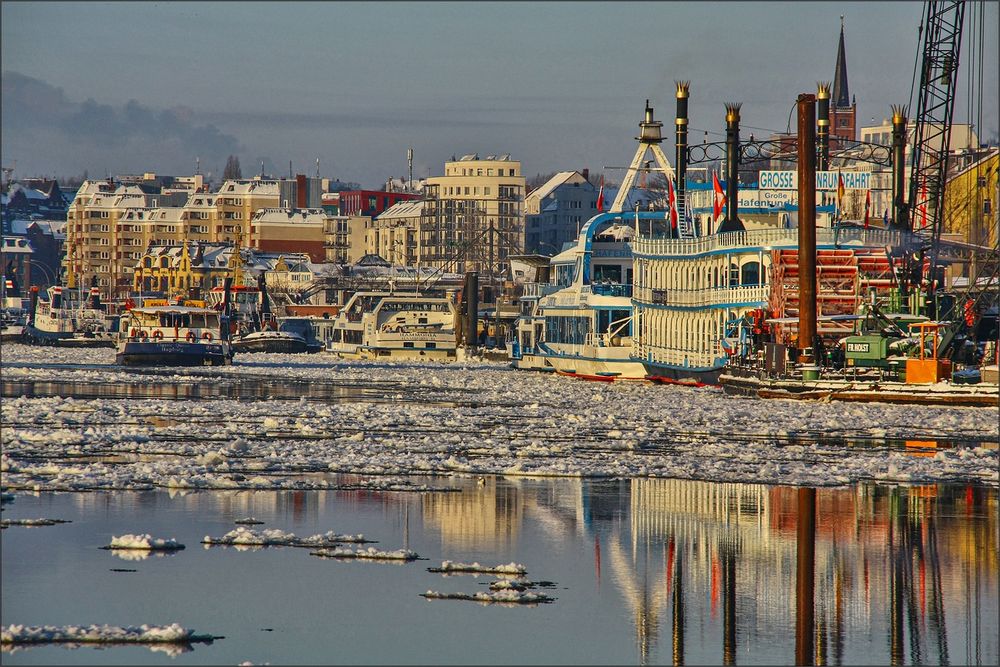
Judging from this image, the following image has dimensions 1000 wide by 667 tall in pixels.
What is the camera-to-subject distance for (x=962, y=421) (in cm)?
4084

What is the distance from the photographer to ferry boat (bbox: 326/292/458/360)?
4564 inches

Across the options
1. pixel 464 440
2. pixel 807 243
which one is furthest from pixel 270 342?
pixel 464 440

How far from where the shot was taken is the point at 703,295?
68.7 m

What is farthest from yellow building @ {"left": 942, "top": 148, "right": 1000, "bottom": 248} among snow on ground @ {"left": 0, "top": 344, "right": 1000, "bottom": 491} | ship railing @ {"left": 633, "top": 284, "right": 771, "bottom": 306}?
snow on ground @ {"left": 0, "top": 344, "right": 1000, "bottom": 491}

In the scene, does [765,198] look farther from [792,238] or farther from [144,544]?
[144,544]

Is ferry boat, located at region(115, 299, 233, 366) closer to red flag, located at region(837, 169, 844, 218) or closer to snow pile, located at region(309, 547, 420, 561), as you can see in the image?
red flag, located at region(837, 169, 844, 218)

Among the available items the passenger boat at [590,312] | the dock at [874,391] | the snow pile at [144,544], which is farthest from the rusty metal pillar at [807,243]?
the snow pile at [144,544]

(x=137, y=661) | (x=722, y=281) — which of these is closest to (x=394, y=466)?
(x=137, y=661)

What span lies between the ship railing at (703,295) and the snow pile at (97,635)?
166 feet

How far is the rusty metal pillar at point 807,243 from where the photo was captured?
182 feet

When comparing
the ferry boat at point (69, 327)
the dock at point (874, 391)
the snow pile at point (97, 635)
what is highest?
the ferry boat at point (69, 327)

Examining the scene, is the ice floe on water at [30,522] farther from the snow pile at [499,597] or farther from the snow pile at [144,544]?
the snow pile at [499,597]

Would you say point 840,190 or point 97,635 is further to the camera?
point 840,190

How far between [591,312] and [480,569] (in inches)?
2449
